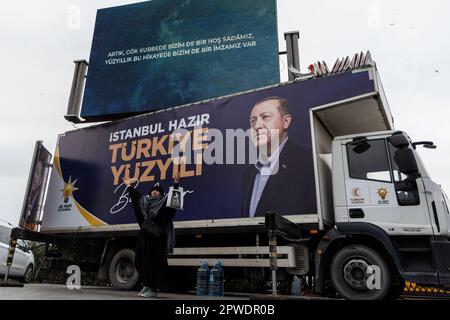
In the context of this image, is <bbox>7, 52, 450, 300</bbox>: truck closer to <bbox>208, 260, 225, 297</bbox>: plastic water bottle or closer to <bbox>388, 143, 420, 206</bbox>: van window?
<bbox>388, 143, 420, 206</bbox>: van window

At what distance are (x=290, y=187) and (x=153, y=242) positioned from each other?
2.30 metres

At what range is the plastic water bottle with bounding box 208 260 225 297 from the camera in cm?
616

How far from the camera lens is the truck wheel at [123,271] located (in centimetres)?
712

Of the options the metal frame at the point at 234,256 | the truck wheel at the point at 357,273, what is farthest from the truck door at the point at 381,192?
the metal frame at the point at 234,256

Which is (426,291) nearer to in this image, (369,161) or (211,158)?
(369,161)

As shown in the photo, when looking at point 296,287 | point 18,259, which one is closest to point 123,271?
point 296,287

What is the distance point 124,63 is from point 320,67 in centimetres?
984

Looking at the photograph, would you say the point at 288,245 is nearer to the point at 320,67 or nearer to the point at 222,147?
the point at 222,147

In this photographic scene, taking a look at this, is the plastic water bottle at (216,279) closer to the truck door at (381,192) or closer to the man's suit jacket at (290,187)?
the man's suit jacket at (290,187)

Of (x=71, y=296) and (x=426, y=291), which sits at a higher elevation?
(x=426, y=291)

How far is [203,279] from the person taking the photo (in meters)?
Answer: 6.41

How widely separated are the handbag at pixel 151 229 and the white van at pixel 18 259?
5459mm
